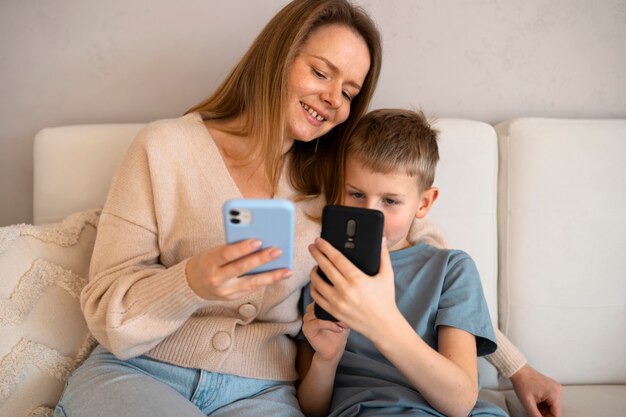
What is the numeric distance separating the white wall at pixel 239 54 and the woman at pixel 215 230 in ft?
1.16

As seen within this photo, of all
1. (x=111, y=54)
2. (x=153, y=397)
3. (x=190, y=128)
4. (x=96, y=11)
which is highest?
(x=96, y=11)

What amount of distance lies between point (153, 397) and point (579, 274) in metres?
1.06

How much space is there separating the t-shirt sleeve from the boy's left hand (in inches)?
8.4

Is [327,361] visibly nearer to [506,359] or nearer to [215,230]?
[215,230]

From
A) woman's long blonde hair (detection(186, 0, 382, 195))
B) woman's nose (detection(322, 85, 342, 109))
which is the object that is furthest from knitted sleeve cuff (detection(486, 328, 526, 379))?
woman's nose (detection(322, 85, 342, 109))

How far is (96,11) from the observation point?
1.46 meters

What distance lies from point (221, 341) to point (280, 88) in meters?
0.53

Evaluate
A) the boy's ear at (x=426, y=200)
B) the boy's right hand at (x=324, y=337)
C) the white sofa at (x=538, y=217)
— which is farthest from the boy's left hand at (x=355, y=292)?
the white sofa at (x=538, y=217)

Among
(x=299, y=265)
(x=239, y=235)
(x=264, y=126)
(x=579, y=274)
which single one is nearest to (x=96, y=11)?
(x=264, y=126)

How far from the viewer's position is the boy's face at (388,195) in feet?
3.46

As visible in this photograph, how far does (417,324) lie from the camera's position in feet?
3.41

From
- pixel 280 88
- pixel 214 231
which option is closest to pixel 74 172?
pixel 214 231

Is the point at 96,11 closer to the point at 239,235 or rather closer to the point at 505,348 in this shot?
the point at 239,235

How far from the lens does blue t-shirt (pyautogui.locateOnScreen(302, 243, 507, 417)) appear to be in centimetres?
97
